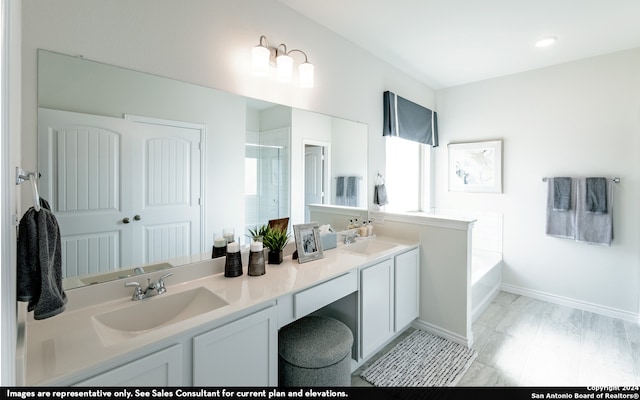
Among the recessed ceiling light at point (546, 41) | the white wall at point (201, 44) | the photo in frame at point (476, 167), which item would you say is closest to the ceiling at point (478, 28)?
the recessed ceiling light at point (546, 41)

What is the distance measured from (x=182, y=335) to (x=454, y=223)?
2.14 m

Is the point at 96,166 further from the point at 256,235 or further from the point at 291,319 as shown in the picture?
the point at 291,319

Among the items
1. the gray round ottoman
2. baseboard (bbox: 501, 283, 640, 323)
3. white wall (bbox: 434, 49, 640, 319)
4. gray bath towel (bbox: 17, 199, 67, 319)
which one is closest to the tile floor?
baseboard (bbox: 501, 283, 640, 323)

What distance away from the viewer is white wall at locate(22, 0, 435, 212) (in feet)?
3.90

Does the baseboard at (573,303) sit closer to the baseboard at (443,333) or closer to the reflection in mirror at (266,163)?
the baseboard at (443,333)

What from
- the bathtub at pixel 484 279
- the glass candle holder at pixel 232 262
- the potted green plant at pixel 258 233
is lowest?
the bathtub at pixel 484 279

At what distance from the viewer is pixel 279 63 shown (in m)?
1.93

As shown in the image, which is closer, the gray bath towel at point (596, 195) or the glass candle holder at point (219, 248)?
the glass candle holder at point (219, 248)

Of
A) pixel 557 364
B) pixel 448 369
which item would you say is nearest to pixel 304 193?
pixel 448 369

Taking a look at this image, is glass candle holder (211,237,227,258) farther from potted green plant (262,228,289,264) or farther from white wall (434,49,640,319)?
white wall (434,49,640,319)

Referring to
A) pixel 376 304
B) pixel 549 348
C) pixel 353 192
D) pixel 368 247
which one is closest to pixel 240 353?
pixel 376 304

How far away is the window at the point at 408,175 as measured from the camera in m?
3.46

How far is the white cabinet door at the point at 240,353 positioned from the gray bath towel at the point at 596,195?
3.35 metres

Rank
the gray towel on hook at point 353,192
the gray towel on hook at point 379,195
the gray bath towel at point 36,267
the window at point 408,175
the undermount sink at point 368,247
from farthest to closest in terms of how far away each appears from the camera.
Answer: the window at point 408,175 → the gray towel on hook at point 379,195 → the gray towel on hook at point 353,192 → the undermount sink at point 368,247 → the gray bath towel at point 36,267
